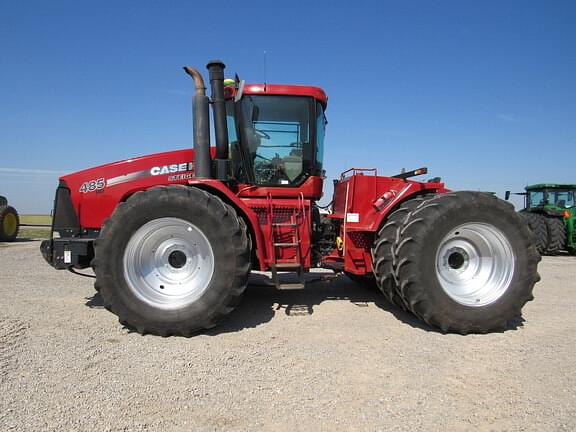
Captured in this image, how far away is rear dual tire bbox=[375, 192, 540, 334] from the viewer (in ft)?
12.6

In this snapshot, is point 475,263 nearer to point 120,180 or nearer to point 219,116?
point 219,116

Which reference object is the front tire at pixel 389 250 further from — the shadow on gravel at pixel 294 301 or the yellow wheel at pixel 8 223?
the yellow wheel at pixel 8 223

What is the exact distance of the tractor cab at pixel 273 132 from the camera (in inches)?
186

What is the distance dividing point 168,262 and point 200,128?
160 centimetres

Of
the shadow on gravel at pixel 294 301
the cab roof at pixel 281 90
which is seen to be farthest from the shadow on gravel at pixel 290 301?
the cab roof at pixel 281 90

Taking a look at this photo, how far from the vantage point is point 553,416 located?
242 cm

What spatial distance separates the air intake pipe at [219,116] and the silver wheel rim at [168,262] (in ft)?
3.20

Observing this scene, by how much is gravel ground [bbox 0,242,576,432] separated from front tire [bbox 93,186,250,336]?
0.76 feet

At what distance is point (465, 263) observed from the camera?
425cm

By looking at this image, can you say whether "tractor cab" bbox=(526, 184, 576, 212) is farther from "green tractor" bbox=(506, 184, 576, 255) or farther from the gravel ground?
the gravel ground

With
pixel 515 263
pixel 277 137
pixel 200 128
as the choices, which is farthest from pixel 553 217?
pixel 200 128

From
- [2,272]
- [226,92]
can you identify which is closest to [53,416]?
[226,92]

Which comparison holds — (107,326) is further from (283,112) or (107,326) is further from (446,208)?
(446,208)

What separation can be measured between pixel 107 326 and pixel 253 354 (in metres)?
1.71
